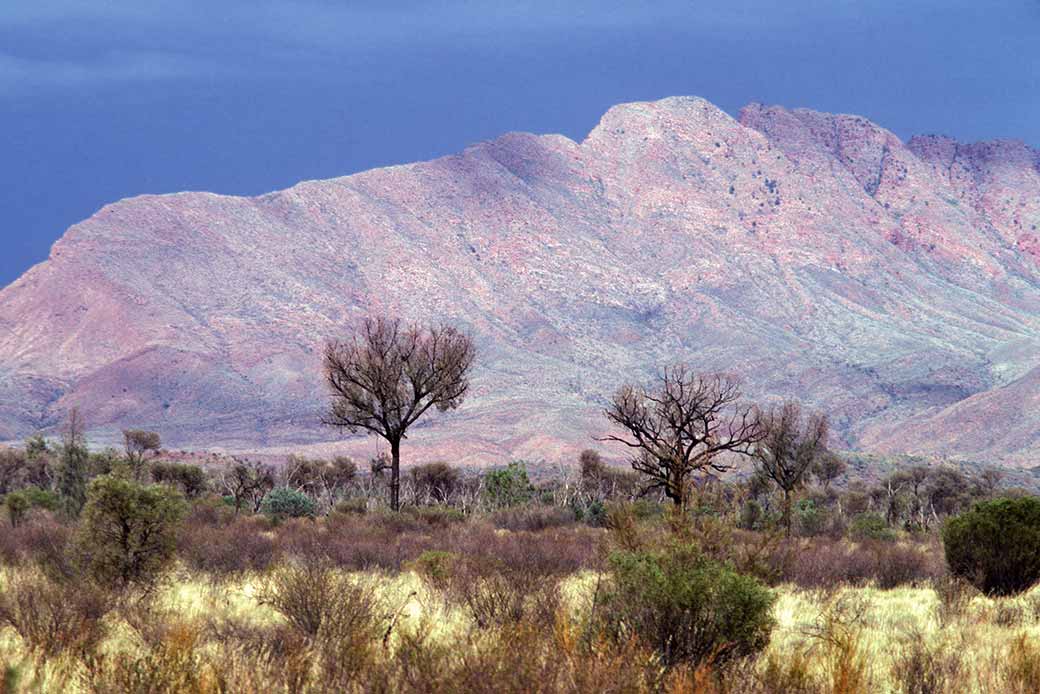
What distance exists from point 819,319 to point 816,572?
16822 cm

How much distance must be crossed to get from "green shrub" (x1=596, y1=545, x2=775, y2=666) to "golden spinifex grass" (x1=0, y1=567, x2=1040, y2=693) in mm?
322

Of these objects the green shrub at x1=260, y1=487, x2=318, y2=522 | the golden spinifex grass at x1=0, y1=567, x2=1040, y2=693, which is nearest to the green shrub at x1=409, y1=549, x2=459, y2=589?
the golden spinifex grass at x1=0, y1=567, x2=1040, y2=693

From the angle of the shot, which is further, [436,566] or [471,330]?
[471,330]

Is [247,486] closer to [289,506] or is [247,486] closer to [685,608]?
[289,506]

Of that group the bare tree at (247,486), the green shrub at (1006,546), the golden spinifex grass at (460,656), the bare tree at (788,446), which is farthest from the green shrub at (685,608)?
the bare tree at (247,486)

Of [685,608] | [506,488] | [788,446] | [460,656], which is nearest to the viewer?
[460,656]

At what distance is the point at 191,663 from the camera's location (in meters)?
7.58

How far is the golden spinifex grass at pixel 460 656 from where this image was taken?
7184 mm

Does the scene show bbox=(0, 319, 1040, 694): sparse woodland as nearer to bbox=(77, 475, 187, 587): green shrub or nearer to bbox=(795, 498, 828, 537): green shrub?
bbox=(77, 475, 187, 587): green shrub

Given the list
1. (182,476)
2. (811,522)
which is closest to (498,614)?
(811,522)

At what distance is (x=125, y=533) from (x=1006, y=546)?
1218cm

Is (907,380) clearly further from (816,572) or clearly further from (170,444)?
(816,572)

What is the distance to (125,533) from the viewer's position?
1401 centimetres

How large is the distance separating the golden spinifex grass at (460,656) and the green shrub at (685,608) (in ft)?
1.06
